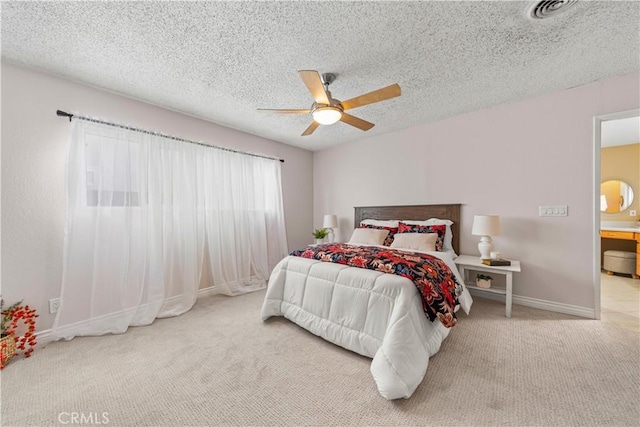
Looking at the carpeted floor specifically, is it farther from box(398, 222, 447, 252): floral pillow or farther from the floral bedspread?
box(398, 222, 447, 252): floral pillow

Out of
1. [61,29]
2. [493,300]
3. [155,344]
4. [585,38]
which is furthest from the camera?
[493,300]

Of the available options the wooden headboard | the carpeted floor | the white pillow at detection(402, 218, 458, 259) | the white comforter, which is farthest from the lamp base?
the carpeted floor

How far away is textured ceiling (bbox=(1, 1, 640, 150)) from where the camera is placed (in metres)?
1.60

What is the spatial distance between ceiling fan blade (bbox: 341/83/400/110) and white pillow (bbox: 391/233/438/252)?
1836 mm

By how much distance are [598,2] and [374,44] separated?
4.49ft

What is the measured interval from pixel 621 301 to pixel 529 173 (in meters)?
1.90

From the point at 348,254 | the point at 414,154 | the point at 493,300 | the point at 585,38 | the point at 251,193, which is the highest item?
the point at 585,38

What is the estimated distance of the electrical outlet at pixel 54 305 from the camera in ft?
7.45

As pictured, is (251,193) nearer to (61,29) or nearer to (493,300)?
(61,29)

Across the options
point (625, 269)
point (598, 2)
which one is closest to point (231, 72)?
point (598, 2)

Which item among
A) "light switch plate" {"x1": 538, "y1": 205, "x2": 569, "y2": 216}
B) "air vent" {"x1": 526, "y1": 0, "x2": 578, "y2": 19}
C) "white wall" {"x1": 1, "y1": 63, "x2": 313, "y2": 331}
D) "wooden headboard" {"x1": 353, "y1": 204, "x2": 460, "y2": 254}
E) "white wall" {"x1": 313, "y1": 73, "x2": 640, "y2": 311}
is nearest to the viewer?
"air vent" {"x1": 526, "y1": 0, "x2": 578, "y2": 19}

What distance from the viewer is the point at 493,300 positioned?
3.10 m

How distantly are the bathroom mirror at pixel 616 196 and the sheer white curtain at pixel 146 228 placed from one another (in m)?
6.34

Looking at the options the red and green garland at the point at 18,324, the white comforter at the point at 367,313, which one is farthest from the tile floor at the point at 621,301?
the red and green garland at the point at 18,324
